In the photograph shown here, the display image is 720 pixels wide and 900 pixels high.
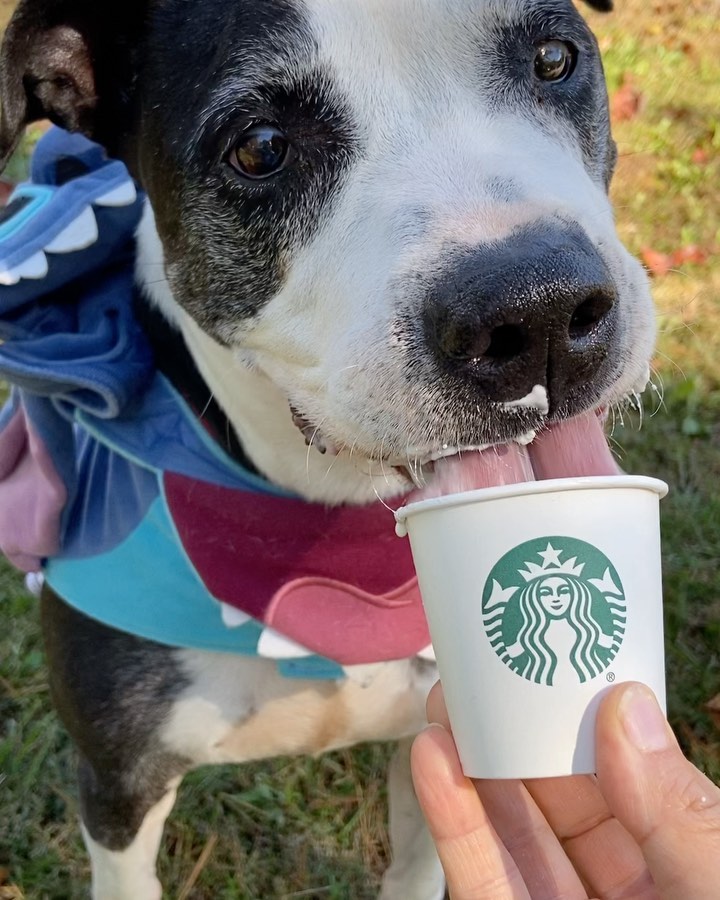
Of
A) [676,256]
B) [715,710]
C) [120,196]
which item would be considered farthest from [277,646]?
[676,256]

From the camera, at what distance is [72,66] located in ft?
6.95

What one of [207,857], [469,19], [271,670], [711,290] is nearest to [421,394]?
[469,19]

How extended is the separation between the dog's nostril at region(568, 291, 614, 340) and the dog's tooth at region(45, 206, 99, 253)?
1.20 m

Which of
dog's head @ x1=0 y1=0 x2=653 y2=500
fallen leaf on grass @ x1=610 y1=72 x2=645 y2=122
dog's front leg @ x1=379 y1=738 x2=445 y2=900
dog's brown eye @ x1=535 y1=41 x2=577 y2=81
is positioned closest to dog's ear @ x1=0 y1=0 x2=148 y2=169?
dog's head @ x1=0 y1=0 x2=653 y2=500

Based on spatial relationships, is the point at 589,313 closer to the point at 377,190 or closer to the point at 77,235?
the point at 377,190

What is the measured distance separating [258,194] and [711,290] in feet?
11.0

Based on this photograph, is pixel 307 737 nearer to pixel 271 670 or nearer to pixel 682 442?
pixel 271 670

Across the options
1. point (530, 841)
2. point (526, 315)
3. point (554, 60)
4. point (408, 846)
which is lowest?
point (408, 846)

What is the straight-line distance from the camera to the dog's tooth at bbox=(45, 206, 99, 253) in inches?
83.5

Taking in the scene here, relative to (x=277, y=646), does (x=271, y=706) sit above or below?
below

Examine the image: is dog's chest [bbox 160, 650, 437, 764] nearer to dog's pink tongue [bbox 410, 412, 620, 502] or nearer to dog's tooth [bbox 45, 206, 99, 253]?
dog's pink tongue [bbox 410, 412, 620, 502]

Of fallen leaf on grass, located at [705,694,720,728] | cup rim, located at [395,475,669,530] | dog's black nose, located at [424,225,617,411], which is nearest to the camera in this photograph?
cup rim, located at [395,475,669,530]

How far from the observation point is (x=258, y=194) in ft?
5.97

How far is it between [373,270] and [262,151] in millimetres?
394
